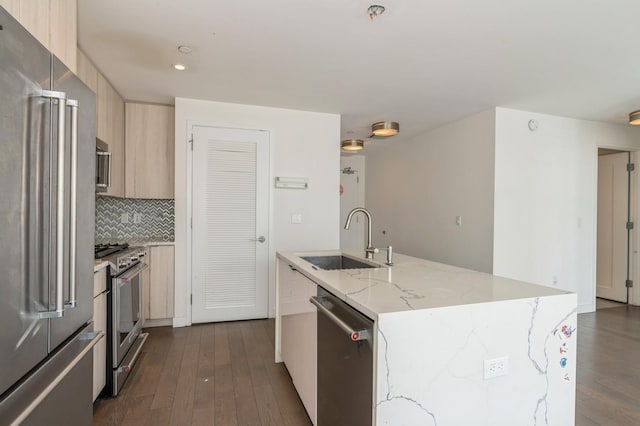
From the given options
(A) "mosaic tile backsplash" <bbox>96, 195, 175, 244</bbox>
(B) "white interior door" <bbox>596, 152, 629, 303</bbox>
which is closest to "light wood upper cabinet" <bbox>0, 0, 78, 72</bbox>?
(A) "mosaic tile backsplash" <bbox>96, 195, 175, 244</bbox>

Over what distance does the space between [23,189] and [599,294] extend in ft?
21.8

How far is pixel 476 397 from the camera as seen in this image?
1.25 metres

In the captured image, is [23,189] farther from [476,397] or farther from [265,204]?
[265,204]

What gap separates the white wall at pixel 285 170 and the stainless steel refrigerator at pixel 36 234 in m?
2.32

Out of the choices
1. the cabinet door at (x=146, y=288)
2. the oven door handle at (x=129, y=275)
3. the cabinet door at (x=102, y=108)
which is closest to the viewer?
the oven door handle at (x=129, y=275)

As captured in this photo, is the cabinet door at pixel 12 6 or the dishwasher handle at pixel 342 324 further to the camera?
the dishwasher handle at pixel 342 324

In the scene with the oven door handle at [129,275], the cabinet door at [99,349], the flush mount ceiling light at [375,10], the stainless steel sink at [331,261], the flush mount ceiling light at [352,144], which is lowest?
the cabinet door at [99,349]

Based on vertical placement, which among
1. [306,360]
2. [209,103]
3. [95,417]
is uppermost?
[209,103]

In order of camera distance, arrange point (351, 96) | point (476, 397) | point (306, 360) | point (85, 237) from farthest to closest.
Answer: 1. point (351, 96)
2. point (306, 360)
3. point (85, 237)
4. point (476, 397)

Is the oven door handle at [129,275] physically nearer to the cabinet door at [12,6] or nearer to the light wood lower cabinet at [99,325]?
the light wood lower cabinet at [99,325]

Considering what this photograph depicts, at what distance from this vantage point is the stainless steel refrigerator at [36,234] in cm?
91

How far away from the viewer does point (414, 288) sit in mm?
1504

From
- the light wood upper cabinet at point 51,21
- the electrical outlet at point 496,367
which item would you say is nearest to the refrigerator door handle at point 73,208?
the light wood upper cabinet at point 51,21

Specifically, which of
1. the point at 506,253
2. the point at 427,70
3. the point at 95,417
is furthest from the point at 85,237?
the point at 506,253
